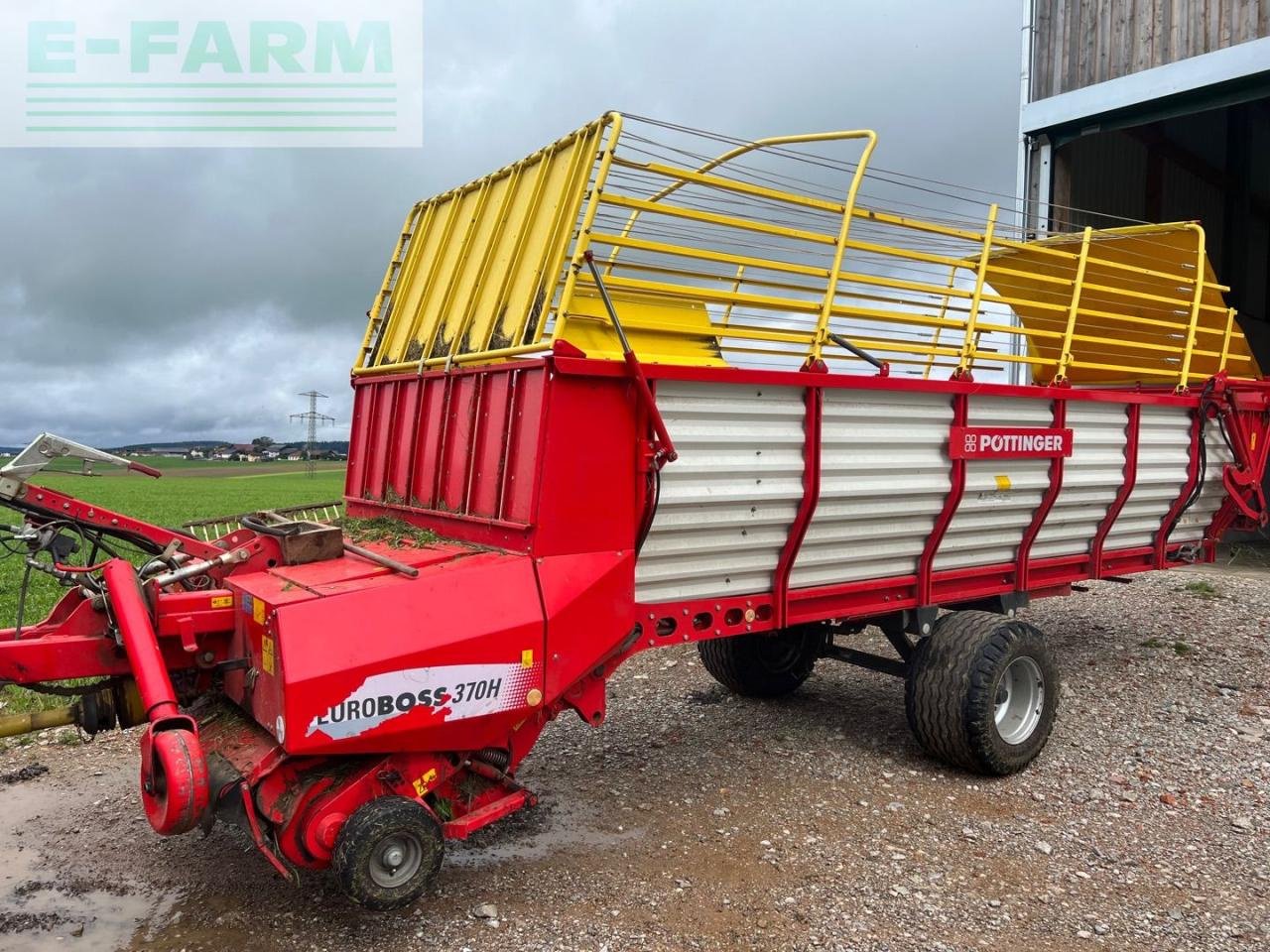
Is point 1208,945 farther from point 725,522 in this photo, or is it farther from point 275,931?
point 275,931

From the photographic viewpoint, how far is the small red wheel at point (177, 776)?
9.93 feet

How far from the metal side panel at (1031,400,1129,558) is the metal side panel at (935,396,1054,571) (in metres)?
0.22

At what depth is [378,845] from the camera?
3.27 metres

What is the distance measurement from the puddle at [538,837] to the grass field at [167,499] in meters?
2.17

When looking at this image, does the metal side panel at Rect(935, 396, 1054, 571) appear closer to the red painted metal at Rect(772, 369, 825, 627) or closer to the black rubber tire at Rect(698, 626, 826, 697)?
the red painted metal at Rect(772, 369, 825, 627)

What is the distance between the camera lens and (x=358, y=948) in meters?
3.46

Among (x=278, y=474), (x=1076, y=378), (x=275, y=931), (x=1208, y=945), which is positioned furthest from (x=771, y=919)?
(x=278, y=474)

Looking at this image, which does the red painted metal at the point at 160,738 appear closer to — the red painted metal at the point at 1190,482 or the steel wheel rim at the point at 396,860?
the steel wheel rim at the point at 396,860

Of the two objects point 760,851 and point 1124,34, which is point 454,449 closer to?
point 760,851

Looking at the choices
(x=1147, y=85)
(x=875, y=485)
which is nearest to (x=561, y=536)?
(x=875, y=485)

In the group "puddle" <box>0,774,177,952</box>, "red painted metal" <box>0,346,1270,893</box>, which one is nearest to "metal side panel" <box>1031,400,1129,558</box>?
"red painted metal" <box>0,346,1270,893</box>

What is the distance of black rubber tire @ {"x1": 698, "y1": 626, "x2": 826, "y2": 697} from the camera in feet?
20.3

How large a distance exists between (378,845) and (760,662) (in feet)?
11.2

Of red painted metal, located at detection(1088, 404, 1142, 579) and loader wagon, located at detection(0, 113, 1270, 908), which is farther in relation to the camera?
red painted metal, located at detection(1088, 404, 1142, 579)
